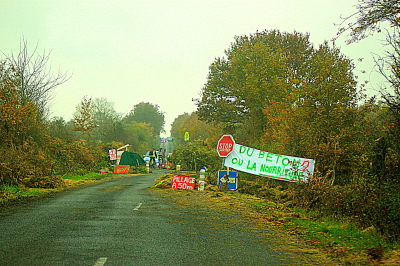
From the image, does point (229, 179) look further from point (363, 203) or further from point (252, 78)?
point (252, 78)

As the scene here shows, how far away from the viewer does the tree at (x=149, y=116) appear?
166 m

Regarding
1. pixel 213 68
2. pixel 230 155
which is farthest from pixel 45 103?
pixel 213 68

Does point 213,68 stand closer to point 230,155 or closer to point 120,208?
point 230,155

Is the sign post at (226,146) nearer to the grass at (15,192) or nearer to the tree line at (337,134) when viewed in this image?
the tree line at (337,134)

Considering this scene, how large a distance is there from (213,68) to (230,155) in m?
35.7

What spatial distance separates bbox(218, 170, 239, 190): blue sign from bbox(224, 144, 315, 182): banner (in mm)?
445

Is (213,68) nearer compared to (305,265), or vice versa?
(305,265)

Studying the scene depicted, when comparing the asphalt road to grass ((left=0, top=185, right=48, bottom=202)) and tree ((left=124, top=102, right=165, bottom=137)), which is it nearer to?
grass ((left=0, top=185, right=48, bottom=202))

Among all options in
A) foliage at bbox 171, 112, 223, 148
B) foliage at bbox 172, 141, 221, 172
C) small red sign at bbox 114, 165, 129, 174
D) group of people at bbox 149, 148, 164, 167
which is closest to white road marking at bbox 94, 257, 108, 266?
foliage at bbox 172, 141, 221, 172

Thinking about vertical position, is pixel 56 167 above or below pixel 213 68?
below

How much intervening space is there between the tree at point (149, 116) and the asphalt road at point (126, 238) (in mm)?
152073

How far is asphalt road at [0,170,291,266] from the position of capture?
6.34m

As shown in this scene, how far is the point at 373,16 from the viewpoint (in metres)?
11.1

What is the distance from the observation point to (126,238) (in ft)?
25.9
